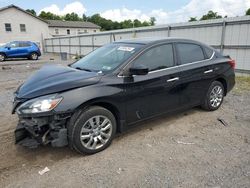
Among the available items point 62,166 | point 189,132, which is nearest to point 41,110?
point 62,166

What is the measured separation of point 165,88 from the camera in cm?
394

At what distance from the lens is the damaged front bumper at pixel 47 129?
2.98 meters

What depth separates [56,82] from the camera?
127 inches

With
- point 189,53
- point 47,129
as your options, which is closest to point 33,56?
point 189,53

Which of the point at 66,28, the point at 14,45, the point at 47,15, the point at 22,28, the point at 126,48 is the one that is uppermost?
the point at 47,15

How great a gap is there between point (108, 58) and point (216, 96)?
269 centimetres

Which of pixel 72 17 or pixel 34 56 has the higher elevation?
pixel 72 17

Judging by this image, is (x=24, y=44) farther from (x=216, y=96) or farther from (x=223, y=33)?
(x=216, y=96)

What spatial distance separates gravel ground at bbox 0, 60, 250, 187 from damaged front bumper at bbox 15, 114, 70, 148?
334mm

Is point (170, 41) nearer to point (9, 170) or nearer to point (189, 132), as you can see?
point (189, 132)

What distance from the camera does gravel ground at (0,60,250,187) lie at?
9.13 ft

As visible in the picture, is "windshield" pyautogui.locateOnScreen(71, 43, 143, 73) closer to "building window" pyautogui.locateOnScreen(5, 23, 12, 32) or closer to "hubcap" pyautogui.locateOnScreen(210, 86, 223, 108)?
"hubcap" pyautogui.locateOnScreen(210, 86, 223, 108)

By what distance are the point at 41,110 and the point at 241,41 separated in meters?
8.59

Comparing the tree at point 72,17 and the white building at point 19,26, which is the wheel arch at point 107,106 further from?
the tree at point 72,17
